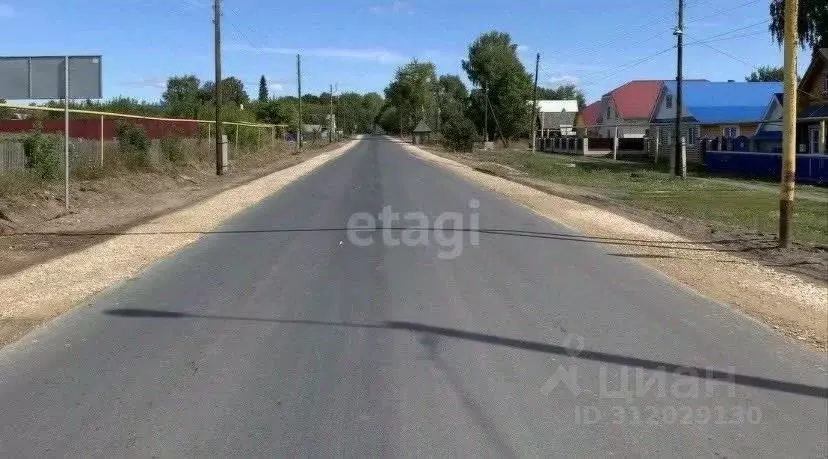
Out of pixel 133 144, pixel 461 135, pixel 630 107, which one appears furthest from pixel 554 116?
pixel 133 144

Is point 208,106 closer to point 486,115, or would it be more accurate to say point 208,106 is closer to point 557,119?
point 486,115

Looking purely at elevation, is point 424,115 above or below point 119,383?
above

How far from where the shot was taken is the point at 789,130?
40.8ft

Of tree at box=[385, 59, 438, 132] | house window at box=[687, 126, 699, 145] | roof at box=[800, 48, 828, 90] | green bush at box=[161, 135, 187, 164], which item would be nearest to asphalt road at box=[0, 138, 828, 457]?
green bush at box=[161, 135, 187, 164]

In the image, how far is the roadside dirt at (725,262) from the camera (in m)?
8.39

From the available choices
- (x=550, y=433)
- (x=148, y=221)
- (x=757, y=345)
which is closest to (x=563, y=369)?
(x=550, y=433)

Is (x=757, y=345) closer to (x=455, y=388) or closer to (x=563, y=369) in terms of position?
(x=563, y=369)

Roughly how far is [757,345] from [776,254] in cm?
554

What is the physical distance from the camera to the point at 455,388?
19.4 feet

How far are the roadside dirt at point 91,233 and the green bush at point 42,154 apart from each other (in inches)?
30.7

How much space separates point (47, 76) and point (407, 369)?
14.6 meters

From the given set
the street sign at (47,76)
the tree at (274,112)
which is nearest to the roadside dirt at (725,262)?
the street sign at (47,76)

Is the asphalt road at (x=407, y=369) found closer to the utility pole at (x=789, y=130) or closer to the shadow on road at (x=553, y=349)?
the shadow on road at (x=553, y=349)

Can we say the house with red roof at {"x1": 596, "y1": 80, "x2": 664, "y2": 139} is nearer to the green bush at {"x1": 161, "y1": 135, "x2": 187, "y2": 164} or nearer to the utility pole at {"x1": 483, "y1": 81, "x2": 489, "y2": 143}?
the utility pole at {"x1": 483, "y1": 81, "x2": 489, "y2": 143}
